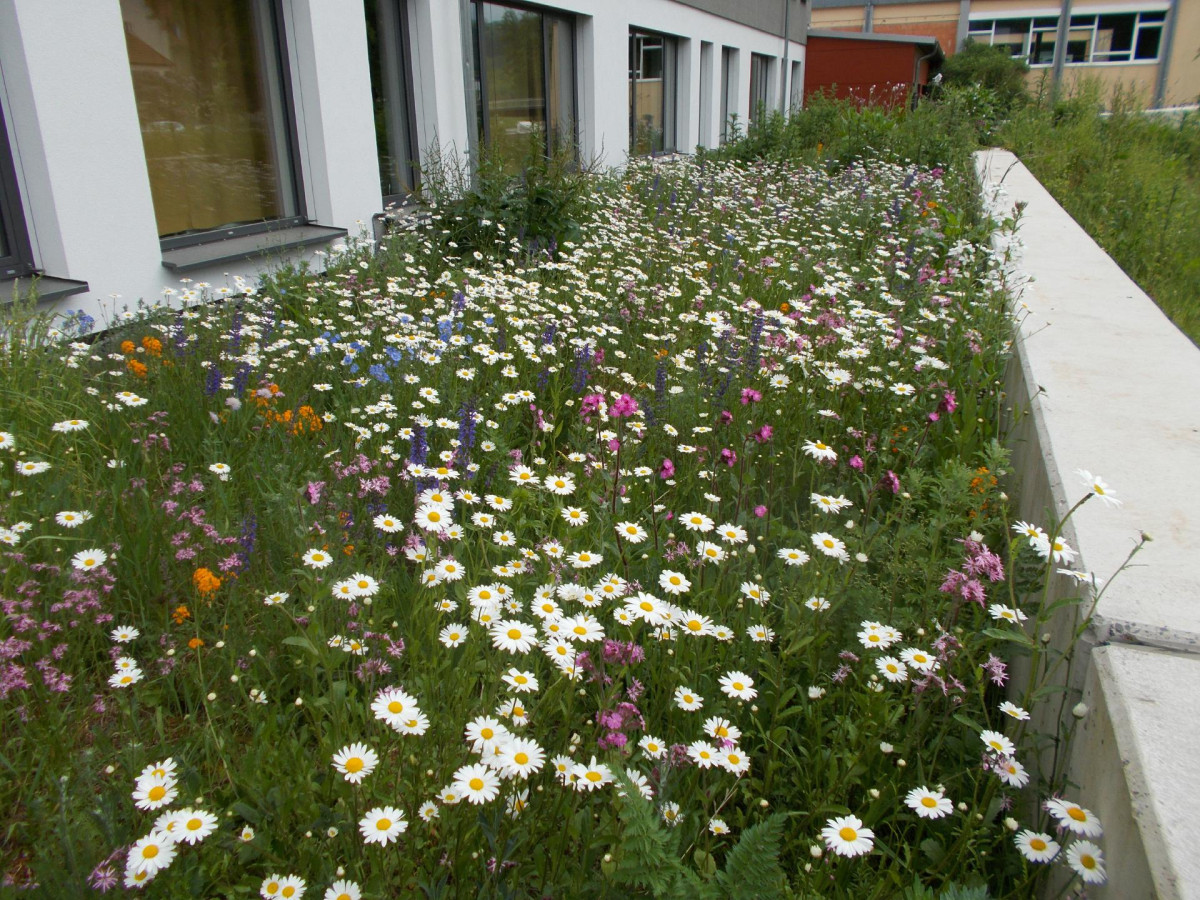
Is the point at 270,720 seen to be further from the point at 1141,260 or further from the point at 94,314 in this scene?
the point at 1141,260

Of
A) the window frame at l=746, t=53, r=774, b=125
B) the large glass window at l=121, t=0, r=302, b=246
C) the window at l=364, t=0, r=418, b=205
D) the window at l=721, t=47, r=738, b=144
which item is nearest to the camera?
the large glass window at l=121, t=0, r=302, b=246

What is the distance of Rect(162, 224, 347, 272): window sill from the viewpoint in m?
5.14

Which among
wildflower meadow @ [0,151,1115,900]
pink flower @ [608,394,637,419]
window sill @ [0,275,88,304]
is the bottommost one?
wildflower meadow @ [0,151,1115,900]

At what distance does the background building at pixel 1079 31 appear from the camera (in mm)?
34250

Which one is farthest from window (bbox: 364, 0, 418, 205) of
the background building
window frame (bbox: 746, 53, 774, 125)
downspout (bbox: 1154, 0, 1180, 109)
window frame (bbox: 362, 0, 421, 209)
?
downspout (bbox: 1154, 0, 1180, 109)

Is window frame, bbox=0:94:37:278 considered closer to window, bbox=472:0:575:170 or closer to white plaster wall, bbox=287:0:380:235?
white plaster wall, bbox=287:0:380:235

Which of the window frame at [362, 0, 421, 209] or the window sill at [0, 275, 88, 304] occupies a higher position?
the window frame at [362, 0, 421, 209]

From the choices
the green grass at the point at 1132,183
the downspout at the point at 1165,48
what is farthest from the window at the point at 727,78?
the downspout at the point at 1165,48

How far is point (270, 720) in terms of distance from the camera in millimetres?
1772

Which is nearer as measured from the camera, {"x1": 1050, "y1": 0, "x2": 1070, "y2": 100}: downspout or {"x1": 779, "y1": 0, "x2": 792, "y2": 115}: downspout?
{"x1": 779, "y1": 0, "x2": 792, "y2": 115}: downspout

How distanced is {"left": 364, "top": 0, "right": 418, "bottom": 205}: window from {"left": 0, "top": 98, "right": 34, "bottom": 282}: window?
3358 millimetres

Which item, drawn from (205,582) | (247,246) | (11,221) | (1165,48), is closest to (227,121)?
(247,246)

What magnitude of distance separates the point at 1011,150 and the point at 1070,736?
13.8 metres

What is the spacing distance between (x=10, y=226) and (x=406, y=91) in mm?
4204
